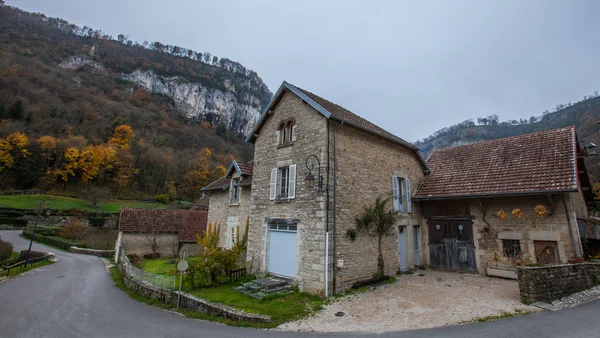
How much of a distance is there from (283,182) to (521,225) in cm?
921

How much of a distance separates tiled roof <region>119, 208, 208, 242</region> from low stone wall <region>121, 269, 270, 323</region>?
9.96 metres

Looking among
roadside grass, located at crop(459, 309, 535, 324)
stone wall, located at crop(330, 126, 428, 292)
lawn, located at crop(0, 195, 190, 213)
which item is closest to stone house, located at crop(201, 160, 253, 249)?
stone wall, located at crop(330, 126, 428, 292)

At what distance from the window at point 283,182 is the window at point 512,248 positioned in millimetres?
8528

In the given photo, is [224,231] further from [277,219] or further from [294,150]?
[294,150]

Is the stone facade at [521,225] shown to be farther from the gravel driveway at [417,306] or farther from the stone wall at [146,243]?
the stone wall at [146,243]

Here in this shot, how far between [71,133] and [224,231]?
183 ft

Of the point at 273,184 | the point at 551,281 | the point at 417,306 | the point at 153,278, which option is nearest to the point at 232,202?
the point at 273,184

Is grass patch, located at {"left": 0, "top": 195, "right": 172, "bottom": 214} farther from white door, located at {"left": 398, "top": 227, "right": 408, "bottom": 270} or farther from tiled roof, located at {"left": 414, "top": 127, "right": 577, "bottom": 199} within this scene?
tiled roof, located at {"left": 414, "top": 127, "right": 577, "bottom": 199}

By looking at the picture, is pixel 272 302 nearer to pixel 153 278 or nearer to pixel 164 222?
pixel 153 278

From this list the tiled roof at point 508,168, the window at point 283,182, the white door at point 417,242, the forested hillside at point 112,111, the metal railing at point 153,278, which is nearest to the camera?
the tiled roof at point 508,168

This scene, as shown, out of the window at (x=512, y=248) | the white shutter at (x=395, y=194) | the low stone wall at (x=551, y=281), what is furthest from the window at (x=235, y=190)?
the low stone wall at (x=551, y=281)

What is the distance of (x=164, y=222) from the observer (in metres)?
22.2

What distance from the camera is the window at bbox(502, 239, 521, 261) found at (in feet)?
33.8

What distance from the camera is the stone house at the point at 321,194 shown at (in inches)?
362
